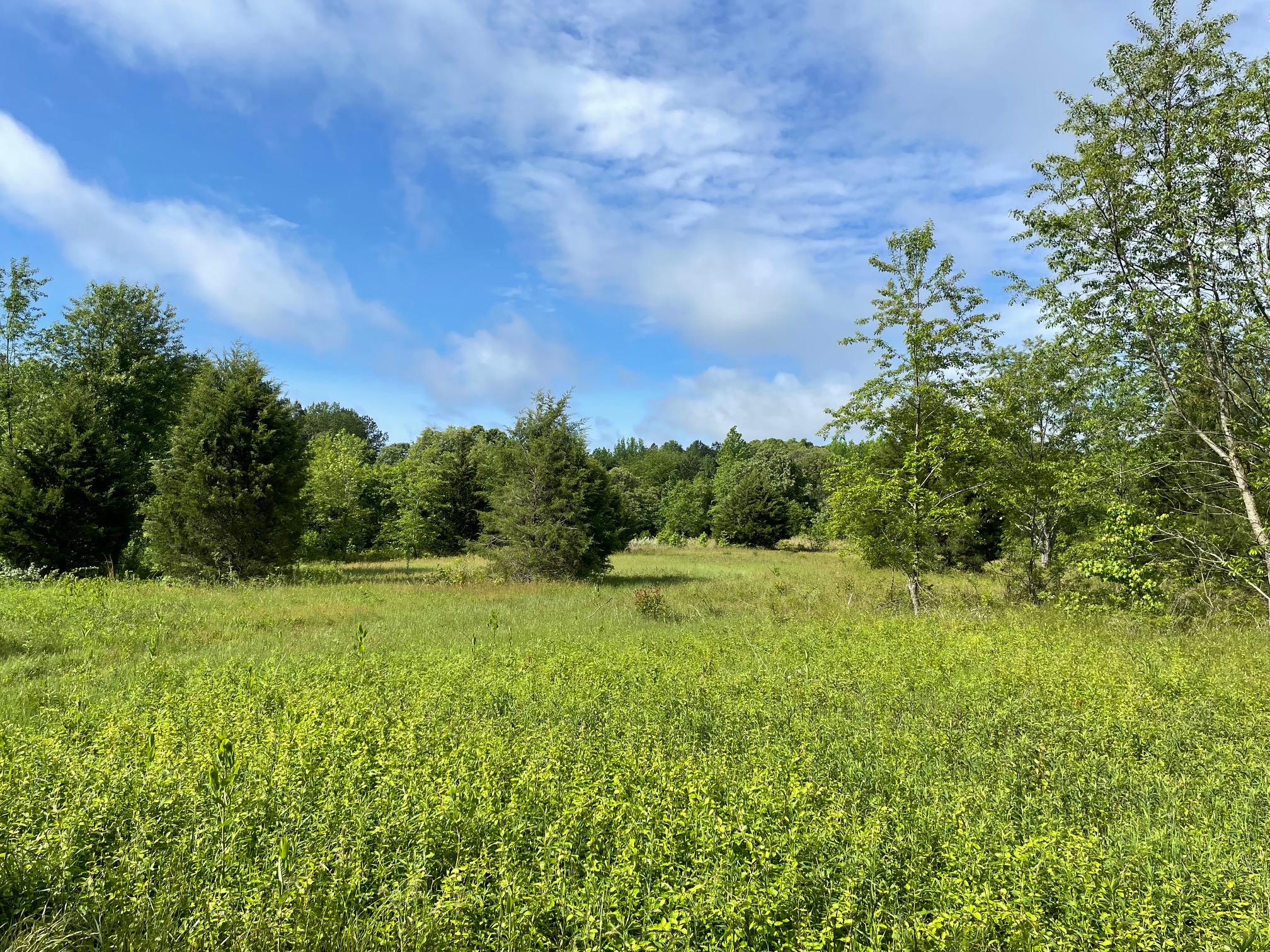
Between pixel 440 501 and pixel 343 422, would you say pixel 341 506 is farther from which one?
pixel 343 422

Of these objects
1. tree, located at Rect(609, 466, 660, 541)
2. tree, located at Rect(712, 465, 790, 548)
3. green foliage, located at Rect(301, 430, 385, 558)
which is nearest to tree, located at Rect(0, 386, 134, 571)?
green foliage, located at Rect(301, 430, 385, 558)

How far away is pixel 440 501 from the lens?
3578cm

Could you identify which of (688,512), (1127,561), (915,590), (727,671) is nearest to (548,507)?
(915,590)

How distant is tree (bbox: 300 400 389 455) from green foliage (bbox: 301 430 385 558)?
53.3 metres

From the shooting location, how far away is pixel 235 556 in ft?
57.1

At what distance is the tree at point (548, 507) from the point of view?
20.4 meters

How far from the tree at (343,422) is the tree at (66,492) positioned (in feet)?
230

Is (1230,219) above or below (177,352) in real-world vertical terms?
below

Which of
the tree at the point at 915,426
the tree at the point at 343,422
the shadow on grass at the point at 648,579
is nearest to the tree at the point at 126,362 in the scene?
the shadow on grass at the point at 648,579

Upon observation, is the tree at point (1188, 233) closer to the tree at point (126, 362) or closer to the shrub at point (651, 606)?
the shrub at point (651, 606)

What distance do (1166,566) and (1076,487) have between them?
1999 mm

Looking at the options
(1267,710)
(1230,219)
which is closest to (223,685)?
(1267,710)

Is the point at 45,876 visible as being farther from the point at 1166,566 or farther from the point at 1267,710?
the point at 1166,566

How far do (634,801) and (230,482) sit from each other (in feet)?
59.9
